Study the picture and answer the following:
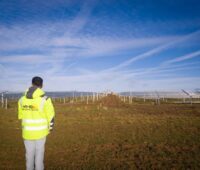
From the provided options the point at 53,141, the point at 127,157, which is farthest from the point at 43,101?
the point at 53,141

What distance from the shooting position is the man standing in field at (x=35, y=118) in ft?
17.6

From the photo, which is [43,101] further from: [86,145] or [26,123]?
[86,145]

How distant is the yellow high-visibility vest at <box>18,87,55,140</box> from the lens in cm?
536

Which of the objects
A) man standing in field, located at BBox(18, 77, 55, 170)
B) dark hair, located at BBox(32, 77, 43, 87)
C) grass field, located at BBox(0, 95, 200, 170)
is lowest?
grass field, located at BBox(0, 95, 200, 170)

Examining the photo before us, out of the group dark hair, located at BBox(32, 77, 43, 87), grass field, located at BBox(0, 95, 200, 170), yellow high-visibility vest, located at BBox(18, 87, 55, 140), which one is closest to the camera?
yellow high-visibility vest, located at BBox(18, 87, 55, 140)

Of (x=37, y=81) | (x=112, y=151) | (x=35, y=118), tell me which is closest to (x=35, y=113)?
(x=35, y=118)

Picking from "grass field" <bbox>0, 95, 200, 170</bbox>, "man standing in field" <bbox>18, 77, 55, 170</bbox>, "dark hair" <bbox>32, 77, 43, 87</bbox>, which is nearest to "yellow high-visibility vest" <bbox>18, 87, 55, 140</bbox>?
"man standing in field" <bbox>18, 77, 55, 170</bbox>

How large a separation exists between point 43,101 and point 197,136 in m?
10.3

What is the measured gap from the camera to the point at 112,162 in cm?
838

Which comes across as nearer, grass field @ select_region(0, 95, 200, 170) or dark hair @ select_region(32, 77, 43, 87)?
dark hair @ select_region(32, 77, 43, 87)

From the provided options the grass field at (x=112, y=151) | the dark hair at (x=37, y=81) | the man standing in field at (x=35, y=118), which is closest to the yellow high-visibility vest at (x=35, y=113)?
the man standing in field at (x=35, y=118)

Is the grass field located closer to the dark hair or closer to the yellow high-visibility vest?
the yellow high-visibility vest

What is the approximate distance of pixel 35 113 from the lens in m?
5.47

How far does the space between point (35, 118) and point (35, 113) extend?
0.37 feet
